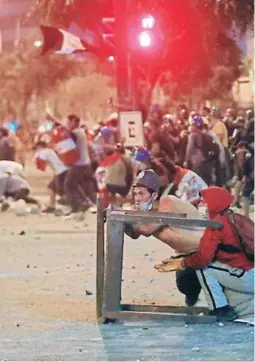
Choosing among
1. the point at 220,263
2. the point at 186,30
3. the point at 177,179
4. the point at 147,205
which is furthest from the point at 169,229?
the point at 186,30

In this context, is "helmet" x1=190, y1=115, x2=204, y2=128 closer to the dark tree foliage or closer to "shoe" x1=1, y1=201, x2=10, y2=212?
the dark tree foliage

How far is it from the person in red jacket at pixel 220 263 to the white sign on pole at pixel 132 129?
1.48m

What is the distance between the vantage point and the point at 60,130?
7039 millimetres

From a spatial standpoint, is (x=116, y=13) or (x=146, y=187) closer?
(x=146, y=187)

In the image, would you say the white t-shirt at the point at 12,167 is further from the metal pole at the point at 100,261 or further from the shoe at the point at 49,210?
the metal pole at the point at 100,261

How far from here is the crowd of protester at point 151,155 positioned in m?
5.42

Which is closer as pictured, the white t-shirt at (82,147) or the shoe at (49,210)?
the shoe at (49,210)

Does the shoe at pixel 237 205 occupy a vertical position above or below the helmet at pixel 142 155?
below

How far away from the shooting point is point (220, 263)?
4312 millimetres

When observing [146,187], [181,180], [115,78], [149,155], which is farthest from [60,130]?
[146,187]

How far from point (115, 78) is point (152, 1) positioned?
101 centimetres

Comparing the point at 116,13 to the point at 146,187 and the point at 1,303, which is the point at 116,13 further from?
the point at 1,303

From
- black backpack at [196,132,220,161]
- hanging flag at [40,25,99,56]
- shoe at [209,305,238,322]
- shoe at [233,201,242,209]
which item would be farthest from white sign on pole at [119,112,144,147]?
shoe at [209,305,238,322]

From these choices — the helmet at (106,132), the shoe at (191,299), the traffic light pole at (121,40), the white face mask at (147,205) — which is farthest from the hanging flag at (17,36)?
the shoe at (191,299)
